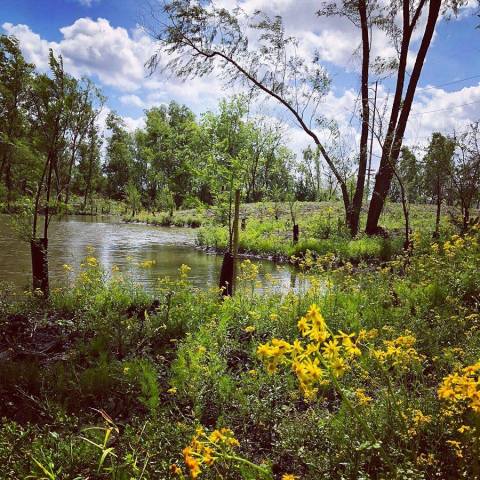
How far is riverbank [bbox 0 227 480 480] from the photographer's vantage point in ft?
7.66

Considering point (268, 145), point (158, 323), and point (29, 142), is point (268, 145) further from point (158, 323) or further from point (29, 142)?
point (158, 323)

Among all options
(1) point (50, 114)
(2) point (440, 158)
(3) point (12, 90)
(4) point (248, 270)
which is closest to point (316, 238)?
(2) point (440, 158)

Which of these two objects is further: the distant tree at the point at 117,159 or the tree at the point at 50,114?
the distant tree at the point at 117,159

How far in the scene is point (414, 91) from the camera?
1302 cm

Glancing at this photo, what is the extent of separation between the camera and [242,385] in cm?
382

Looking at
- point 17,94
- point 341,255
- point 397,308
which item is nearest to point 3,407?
point 397,308

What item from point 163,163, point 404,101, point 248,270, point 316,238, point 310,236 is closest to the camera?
point 248,270

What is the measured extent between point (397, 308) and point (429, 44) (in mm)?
10457

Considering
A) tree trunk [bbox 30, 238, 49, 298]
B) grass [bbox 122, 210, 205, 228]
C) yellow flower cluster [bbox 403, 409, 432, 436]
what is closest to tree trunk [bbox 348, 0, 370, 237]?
tree trunk [bbox 30, 238, 49, 298]

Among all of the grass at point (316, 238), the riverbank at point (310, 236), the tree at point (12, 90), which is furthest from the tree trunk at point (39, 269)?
the tree at point (12, 90)

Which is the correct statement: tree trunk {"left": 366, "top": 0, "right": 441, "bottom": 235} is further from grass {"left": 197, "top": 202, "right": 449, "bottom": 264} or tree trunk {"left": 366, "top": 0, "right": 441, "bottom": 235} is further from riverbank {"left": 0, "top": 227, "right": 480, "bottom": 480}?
riverbank {"left": 0, "top": 227, "right": 480, "bottom": 480}

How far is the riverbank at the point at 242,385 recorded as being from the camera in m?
2.33

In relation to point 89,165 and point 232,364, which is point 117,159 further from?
point 232,364

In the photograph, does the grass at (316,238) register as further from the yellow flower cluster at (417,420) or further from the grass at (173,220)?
the yellow flower cluster at (417,420)
